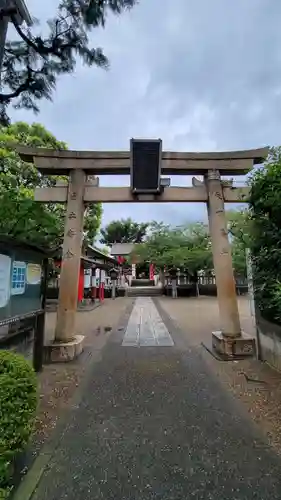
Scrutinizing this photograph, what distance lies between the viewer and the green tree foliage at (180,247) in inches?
840

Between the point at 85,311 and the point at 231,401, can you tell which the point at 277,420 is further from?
the point at 85,311

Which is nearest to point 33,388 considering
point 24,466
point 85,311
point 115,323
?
point 24,466

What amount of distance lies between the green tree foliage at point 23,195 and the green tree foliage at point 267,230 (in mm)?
4294

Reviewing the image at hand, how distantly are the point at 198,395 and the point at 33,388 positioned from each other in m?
2.57

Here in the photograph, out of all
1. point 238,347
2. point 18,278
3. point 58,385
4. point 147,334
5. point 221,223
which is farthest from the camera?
point 147,334

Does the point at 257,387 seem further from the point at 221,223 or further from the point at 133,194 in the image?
the point at 133,194

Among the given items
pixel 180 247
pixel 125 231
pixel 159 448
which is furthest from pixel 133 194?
pixel 125 231

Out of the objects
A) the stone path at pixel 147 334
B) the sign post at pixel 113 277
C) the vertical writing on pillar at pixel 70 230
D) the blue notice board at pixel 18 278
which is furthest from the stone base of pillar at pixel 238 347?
the sign post at pixel 113 277

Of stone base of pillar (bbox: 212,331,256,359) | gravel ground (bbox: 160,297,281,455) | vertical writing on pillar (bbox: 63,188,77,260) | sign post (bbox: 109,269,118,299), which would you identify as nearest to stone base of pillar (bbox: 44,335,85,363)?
vertical writing on pillar (bbox: 63,188,77,260)

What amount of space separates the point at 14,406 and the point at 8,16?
5280 mm

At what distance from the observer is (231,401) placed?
3.82m

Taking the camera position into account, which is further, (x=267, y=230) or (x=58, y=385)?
(x=267, y=230)

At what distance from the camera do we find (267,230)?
178 inches

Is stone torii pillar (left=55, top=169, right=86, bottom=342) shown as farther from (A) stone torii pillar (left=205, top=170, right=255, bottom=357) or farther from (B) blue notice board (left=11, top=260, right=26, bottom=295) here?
(A) stone torii pillar (left=205, top=170, right=255, bottom=357)
